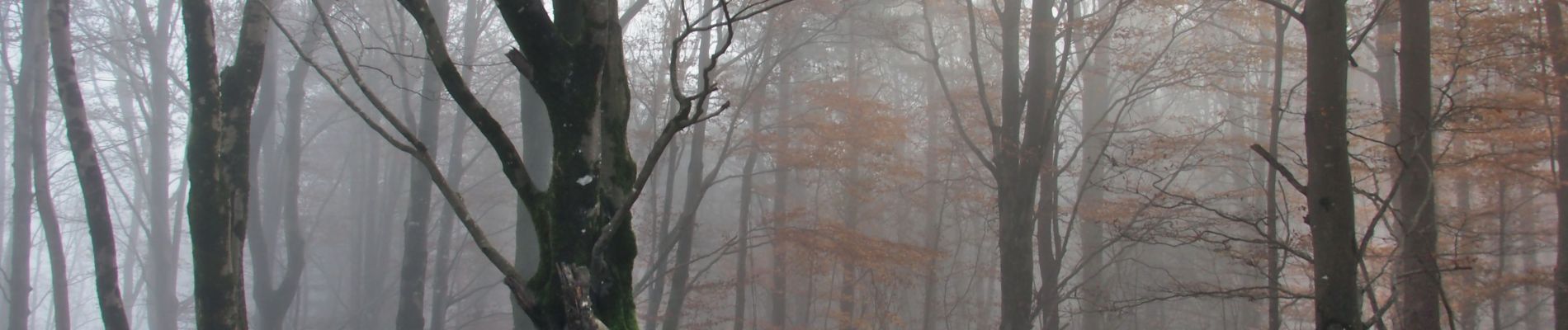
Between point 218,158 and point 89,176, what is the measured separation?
10.1 feet

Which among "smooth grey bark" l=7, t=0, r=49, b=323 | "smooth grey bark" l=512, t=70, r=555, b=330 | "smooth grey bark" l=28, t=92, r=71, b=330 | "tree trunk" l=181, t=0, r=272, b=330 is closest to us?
"tree trunk" l=181, t=0, r=272, b=330

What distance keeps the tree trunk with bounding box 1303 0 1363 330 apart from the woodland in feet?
0.04

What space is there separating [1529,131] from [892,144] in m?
7.74

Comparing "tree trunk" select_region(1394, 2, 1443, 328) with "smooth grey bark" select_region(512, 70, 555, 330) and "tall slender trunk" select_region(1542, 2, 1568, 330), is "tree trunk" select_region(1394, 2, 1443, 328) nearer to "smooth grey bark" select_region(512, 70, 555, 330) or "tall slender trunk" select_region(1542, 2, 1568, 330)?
"tall slender trunk" select_region(1542, 2, 1568, 330)

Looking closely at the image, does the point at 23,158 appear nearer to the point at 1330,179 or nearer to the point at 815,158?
the point at 815,158

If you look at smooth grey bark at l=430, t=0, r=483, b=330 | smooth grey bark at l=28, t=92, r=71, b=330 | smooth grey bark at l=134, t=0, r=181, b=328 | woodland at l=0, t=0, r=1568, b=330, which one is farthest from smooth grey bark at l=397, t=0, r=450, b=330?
smooth grey bark at l=134, t=0, r=181, b=328

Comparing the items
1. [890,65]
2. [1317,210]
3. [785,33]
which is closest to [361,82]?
[1317,210]

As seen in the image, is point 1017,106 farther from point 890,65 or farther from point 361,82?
point 890,65

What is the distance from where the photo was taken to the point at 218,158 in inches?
206

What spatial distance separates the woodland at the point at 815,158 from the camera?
3.22 metres

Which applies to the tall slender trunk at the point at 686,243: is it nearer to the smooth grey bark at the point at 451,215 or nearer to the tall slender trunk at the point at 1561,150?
the smooth grey bark at the point at 451,215

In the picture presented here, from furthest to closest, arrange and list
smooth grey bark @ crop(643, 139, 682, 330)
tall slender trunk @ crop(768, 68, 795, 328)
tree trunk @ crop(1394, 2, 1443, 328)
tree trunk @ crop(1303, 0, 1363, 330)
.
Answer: tall slender trunk @ crop(768, 68, 795, 328) < smooth grey bark @ crop(643, 139, 682, 330) < tree trunk @ crop(1394, 2, 1443, 328) < tree trunk @ crop(1303, 0, 1363, 330)

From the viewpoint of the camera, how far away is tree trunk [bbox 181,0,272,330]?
202 inches

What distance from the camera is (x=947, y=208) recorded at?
21.2 m
